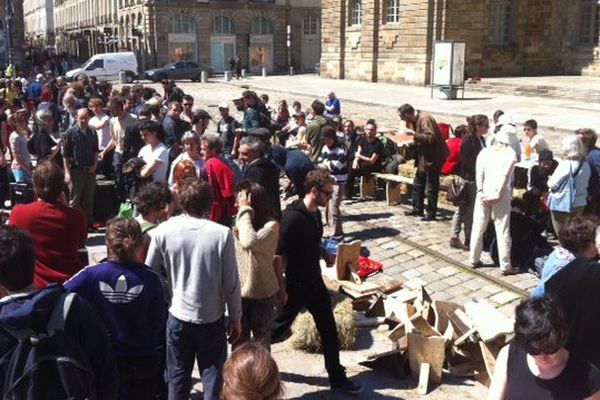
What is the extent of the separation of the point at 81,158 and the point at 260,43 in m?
50.8

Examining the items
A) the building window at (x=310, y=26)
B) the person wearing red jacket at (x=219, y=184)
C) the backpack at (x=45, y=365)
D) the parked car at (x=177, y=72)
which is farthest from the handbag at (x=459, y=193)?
the building window at (x=310, y=26)

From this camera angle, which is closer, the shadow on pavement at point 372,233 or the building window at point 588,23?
the shadow on pavement at point 372,233

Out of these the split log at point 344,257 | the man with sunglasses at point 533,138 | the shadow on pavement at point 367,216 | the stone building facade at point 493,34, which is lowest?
the shadow on pavement at point 367,216

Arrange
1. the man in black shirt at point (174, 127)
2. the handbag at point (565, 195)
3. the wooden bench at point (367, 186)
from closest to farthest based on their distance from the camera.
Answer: the handbag at point (565, 195)
the man in black shirt at point (174, 127)
the wooden bench at point (367, 186)

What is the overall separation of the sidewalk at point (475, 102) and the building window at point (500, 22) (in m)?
3.25

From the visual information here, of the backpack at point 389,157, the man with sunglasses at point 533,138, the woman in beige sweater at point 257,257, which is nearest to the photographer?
the woman in beige sweater at point 257,257

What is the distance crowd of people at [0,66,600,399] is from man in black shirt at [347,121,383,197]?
4.49ft

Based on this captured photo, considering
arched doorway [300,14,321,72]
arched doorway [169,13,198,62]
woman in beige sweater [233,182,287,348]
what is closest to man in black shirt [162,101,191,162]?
woman in beige sweater [233,182,287,348]

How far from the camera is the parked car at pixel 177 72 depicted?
4503 cm

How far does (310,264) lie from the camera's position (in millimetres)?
5293

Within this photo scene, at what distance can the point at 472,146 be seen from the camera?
9.23 metres

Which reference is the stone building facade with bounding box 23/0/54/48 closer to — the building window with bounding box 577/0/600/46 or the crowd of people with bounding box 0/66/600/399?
the building window with bounding box 577/0/600/46

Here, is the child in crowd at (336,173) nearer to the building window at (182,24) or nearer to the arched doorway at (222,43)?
the building window at (182,24)

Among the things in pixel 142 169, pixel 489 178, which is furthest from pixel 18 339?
pixel 489 178
